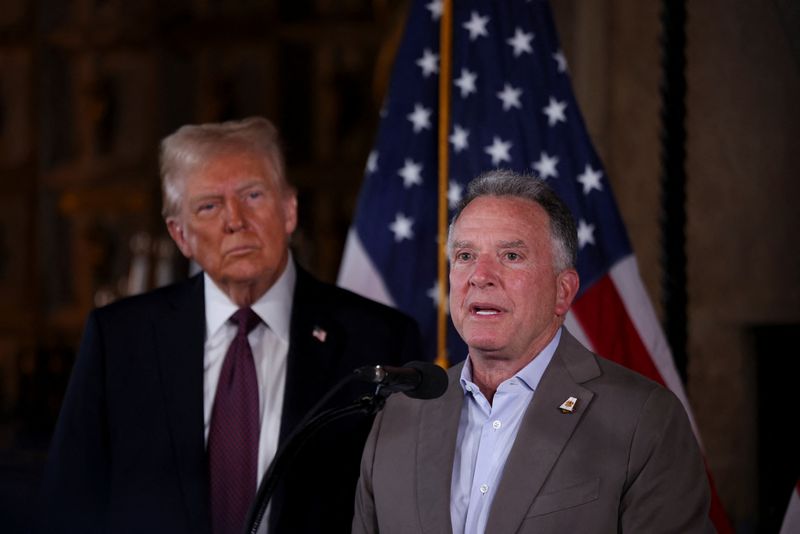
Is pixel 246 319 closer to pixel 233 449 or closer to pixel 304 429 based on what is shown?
pixel 233 449

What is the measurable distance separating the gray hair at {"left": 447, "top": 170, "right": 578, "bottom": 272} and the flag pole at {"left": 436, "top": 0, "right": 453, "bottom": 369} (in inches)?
41.1

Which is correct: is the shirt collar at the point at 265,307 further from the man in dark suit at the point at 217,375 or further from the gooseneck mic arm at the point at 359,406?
the gooseneck mic arm at the point at 359,406

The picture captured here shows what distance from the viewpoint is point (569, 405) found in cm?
187

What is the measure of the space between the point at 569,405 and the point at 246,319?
0.84 meters

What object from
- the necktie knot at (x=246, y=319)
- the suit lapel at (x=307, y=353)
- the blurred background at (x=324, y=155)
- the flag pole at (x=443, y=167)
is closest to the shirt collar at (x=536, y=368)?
the suit lapel at (x=307, y=353)

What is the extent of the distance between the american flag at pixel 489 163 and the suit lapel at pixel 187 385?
0.74m

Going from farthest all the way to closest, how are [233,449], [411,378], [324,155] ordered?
[324,155] → [233,449] → [411,378]

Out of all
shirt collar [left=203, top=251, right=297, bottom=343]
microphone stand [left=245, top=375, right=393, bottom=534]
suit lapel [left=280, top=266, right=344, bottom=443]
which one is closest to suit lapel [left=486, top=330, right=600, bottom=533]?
microphone stand [left=245, top=375, right=393, bottom=534]

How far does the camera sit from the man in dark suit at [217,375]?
2.33 metres

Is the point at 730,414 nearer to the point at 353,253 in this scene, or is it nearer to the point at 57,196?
the point at 353,253

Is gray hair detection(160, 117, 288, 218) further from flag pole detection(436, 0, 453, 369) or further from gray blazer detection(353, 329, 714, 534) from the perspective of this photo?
gray blazer detection(353, 329, 714, 534)

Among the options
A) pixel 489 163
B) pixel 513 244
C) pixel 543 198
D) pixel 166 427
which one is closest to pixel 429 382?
pixel 513 244

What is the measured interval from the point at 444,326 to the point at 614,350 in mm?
487

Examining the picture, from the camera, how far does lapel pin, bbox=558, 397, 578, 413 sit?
186 cm
